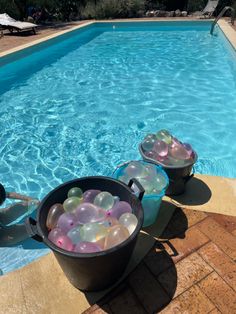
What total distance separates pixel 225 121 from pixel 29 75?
5.67 m

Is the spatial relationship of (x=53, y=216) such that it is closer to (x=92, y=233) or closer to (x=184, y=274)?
(x=92, y=233)

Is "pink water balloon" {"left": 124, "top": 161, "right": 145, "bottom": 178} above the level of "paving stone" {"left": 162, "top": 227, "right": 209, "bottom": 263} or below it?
above

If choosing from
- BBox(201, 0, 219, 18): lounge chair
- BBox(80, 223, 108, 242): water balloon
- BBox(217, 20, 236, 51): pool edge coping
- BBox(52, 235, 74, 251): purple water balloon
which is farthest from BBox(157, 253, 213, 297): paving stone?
BBox(201, 0, 219, 18): lounge chair

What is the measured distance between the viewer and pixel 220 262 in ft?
7.28

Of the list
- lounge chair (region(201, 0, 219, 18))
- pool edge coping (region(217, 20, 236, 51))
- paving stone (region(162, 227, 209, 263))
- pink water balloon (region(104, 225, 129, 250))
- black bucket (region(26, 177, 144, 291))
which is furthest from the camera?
lounge chair (region(201, 0, 219, 18))

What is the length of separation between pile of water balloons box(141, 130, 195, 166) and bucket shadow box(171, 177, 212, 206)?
1.14 ft

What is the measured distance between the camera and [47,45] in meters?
10.7

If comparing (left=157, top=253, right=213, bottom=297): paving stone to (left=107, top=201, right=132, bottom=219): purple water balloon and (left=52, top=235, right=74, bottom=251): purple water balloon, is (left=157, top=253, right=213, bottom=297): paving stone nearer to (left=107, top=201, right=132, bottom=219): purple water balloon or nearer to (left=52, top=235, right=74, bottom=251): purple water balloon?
(left=107, top=201, right=132, bottom=219): purple water balloon

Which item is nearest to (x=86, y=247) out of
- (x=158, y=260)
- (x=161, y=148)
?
(x=158, y=260)

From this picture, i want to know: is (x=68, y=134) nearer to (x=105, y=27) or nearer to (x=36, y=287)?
(x=36, y=287)

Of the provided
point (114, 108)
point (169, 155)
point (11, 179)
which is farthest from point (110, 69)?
point (169, 155)

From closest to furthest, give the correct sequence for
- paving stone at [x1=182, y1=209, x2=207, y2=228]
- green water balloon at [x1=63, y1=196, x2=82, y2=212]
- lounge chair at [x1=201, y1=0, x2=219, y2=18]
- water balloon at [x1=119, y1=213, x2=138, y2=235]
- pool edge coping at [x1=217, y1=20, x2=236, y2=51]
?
water balloon at [x1=119, y1=213, x2=138, y2=235]
green water balloon at [x1=63, y1=196, x2=82, y2=212]
paving stone at [x1=182, y1=209, x2=207, y2=228]
pool edge coping at [x1=217, y1=20, x2=236, y2=51]
lounge chair at [x1=201, y1=0, x2=219, y2=18]

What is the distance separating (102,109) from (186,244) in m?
4.27

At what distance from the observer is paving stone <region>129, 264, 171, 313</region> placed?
197 centimetres
